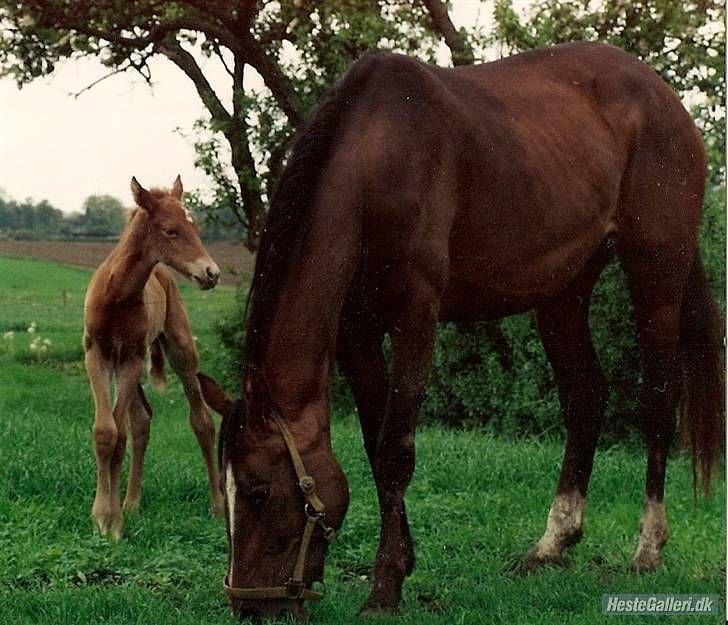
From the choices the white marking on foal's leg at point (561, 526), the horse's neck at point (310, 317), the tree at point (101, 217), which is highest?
the tree at point (101, 217)

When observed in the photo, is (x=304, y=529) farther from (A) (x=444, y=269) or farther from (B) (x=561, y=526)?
(B) (x=561, y=526)

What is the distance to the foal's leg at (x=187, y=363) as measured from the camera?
19.8 ft

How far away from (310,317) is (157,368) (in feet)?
7.74

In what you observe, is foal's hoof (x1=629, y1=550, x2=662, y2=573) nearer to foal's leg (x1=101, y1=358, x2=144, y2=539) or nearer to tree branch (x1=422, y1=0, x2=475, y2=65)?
foal's leg (x1=101, y1=358, x2=144, y2=539)

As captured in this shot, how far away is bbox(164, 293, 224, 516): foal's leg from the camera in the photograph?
6.02 metres

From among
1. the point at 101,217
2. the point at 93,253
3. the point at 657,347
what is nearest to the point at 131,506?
the point at 93,253

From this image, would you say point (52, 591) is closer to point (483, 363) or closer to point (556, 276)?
point (556, 276)

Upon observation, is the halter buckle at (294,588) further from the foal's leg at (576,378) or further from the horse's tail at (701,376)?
the horse's tail at (701,376)

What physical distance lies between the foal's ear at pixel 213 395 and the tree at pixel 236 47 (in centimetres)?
184

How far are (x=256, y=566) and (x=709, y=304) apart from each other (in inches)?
113

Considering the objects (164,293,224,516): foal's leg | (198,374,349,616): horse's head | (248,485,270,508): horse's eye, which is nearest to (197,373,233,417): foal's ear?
(198,374,349,616): horse's head

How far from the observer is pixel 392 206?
4.20 m

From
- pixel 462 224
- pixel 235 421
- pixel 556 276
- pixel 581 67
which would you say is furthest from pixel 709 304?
pixel 235 421

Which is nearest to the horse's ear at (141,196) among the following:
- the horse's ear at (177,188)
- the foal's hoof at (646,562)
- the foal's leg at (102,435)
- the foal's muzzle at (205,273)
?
the horse's ear at (177,188)
